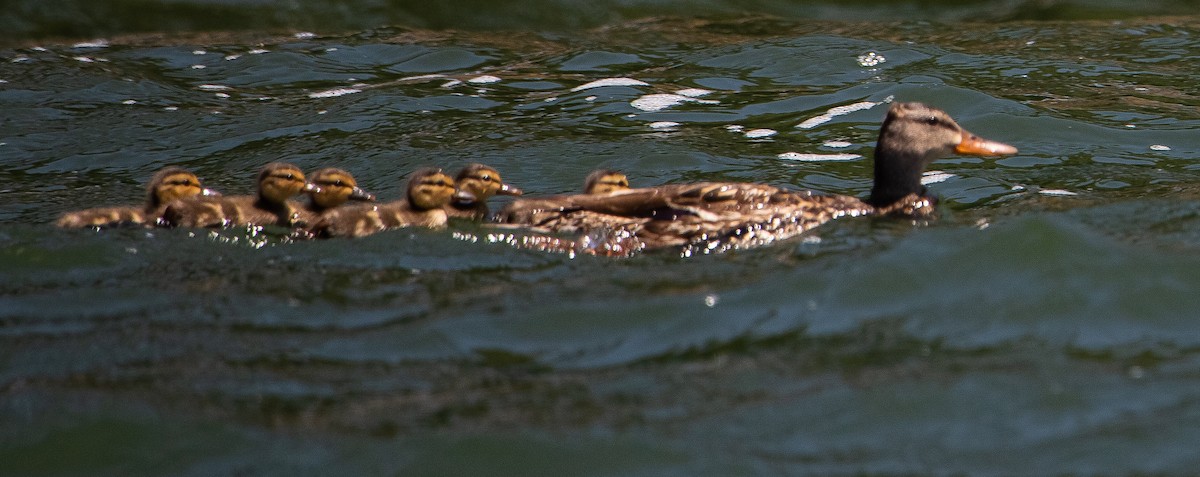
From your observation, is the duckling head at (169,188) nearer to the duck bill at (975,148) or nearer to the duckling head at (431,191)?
the duckling head at (431,191)

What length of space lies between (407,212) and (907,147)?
2.39m

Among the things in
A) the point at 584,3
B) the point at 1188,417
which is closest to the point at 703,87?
the point at 584,3

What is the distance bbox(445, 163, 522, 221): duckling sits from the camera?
24.0 ft

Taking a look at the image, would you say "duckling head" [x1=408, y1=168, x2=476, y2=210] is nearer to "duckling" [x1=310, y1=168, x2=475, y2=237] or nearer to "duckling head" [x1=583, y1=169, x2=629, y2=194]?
"duckling" [x1=310, y1=168, x2=475, y2=237]

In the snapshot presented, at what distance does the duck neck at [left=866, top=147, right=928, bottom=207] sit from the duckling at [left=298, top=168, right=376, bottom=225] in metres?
2.47

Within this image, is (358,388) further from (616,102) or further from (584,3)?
(584,3)

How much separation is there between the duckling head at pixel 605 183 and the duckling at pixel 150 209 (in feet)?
6.10

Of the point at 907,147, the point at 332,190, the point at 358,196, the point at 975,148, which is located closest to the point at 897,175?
the point at 907,147

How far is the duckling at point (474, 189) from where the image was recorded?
7.32m

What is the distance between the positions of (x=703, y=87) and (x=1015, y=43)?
8.71 feet

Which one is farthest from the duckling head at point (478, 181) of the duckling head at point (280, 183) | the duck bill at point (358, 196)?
the duckling head at point (280, 183)

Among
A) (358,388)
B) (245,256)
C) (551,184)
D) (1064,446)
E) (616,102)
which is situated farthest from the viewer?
(616,102)

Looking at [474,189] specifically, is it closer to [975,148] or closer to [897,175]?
[897,175]

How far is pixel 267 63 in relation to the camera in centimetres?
1117
